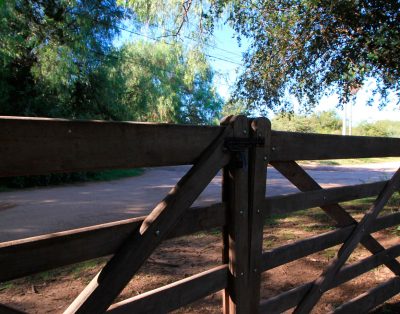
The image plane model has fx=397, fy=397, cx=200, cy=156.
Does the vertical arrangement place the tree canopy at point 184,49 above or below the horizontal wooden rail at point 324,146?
above

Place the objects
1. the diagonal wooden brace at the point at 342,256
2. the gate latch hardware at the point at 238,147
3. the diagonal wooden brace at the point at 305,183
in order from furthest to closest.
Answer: the diagonal wooden brace at the point at 342,256 → the diagonal wooden brace at the point at 305,183 → the gate latch hardware at the point at 238,147

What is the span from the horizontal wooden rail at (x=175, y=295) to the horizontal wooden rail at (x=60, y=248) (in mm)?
283

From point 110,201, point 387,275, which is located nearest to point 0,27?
point 110,201

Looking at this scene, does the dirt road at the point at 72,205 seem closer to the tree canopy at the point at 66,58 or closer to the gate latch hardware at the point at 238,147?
the tree canopy at the point at 66,58

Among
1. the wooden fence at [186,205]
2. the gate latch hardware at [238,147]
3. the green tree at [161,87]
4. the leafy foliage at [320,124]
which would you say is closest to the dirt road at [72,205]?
the wooden fence at [186,205]

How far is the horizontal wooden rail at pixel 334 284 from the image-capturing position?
264 centimetres

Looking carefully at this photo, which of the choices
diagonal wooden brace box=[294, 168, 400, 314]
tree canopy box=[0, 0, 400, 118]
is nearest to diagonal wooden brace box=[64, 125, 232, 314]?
diagonal wooden brace box=[294, 168, 400, 314]

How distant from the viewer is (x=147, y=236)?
183cm

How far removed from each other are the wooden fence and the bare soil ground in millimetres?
1243

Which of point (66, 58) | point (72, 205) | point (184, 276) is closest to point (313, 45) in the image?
point (184, 276)

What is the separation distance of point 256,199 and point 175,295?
75cm

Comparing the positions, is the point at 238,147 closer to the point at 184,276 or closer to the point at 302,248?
the point at 302,248

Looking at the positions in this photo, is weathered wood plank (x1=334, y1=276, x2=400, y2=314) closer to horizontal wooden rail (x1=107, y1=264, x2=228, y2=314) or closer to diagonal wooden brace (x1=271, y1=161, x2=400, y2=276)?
diagonal wooden brace (x1=271, y1=161, x2=400, y2=276)

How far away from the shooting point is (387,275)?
16.1ft
